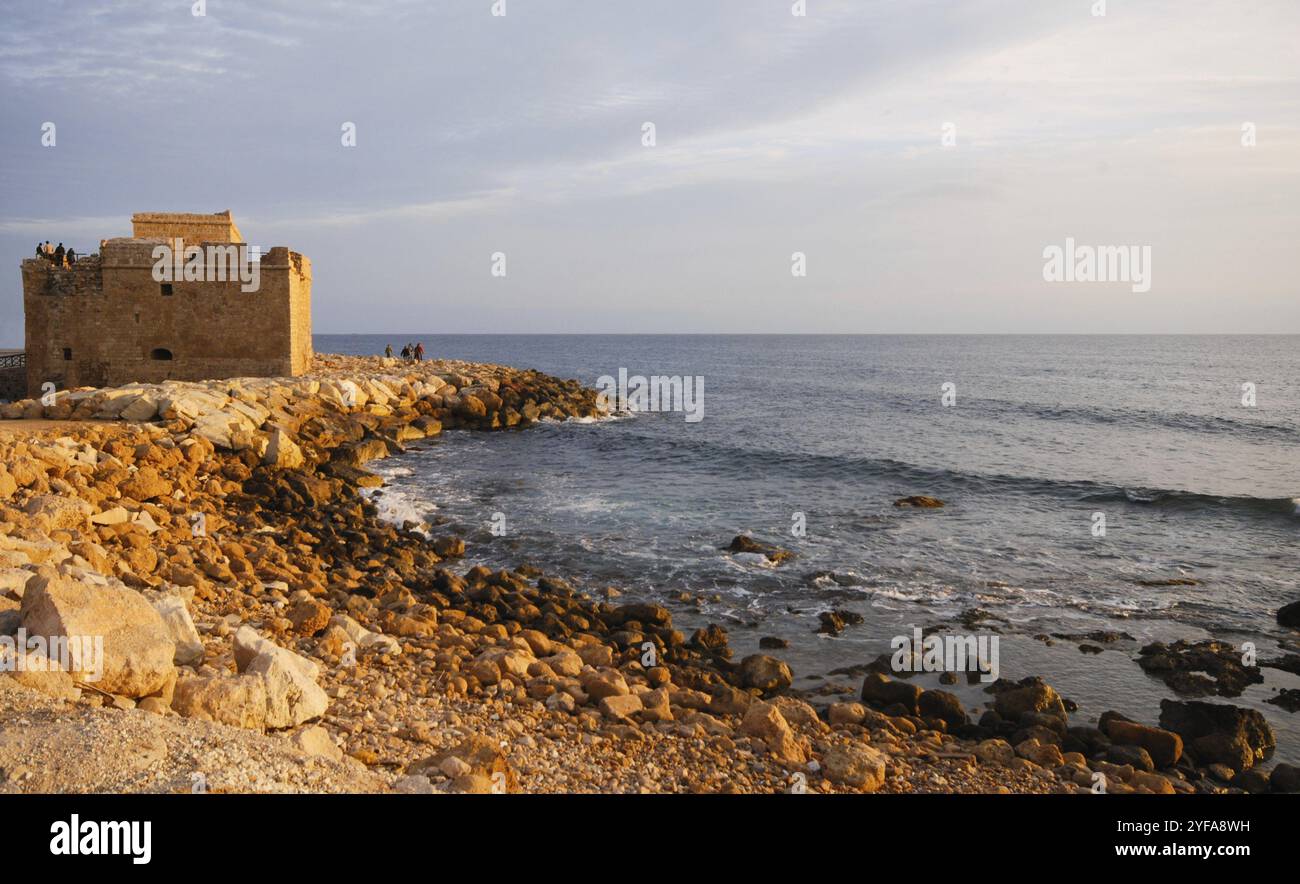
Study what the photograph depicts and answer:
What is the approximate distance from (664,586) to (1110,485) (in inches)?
580

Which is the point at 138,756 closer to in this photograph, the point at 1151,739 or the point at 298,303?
the point at 1151,739

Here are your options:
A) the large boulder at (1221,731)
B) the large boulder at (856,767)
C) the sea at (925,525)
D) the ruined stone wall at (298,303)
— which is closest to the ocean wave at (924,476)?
the sea at (925,525)

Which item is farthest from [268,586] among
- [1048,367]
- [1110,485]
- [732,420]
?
[1048,367]

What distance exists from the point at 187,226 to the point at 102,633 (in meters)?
25.5

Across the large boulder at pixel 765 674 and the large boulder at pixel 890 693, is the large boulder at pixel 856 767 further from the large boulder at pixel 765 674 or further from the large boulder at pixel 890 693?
the large boulder at pixel 765 674

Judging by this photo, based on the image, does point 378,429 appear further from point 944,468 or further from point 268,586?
point 944,468

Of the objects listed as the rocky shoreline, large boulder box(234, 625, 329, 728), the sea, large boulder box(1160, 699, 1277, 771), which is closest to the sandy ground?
the rocky shoreline

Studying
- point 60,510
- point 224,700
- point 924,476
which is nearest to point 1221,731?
point 224,700

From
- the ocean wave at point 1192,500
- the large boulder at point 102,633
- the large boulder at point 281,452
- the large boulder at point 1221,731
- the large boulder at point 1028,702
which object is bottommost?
the large boulder at point 1221,731

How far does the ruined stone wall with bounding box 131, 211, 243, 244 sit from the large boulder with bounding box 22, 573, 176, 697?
24247 mm

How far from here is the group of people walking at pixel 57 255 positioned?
24219 millimetres

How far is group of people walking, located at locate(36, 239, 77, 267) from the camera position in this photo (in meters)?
24.2

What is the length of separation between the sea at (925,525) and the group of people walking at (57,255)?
11.6 metres
